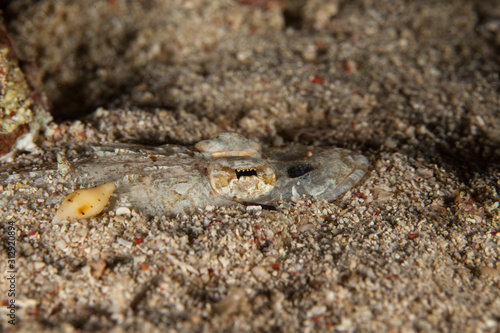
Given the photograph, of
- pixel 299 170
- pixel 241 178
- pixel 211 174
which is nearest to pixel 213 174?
A: pixel 211 174

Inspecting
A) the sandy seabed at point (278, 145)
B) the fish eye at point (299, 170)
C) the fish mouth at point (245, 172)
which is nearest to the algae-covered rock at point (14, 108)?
the sandy seabed at point (278, 145)

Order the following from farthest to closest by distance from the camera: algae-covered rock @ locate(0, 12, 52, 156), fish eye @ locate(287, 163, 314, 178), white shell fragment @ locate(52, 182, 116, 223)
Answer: algae-covered rock @ locate(0, 12, 52, 156)
fish eye @ locate(287, 163, 314, 178)
white shell fragment @ locate(52, 182, 116, 223)

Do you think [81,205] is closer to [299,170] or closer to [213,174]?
[213,174]

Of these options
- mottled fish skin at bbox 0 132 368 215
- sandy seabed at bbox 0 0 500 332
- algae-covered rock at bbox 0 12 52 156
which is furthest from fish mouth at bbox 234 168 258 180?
algae-covered rock at bbox 0 12 52 156

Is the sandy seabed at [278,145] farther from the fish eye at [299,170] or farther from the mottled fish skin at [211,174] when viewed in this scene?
the fish eye at [299,170]

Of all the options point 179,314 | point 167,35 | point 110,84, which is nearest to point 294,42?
point 167,35

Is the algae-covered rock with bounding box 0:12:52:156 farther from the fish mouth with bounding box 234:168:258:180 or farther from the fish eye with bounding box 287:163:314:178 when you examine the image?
the fish eye with bounding box 287:163:314:178

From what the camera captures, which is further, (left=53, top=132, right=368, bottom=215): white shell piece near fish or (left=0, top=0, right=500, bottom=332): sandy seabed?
(left=53, top=132, right=368, bottom=215): white shell piece near fish

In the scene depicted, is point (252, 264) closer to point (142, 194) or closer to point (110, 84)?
point (142, 194)

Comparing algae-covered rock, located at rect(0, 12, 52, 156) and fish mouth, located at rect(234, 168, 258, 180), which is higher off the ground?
algae-covered rock, located at rect(0, 12, 52, 156)
